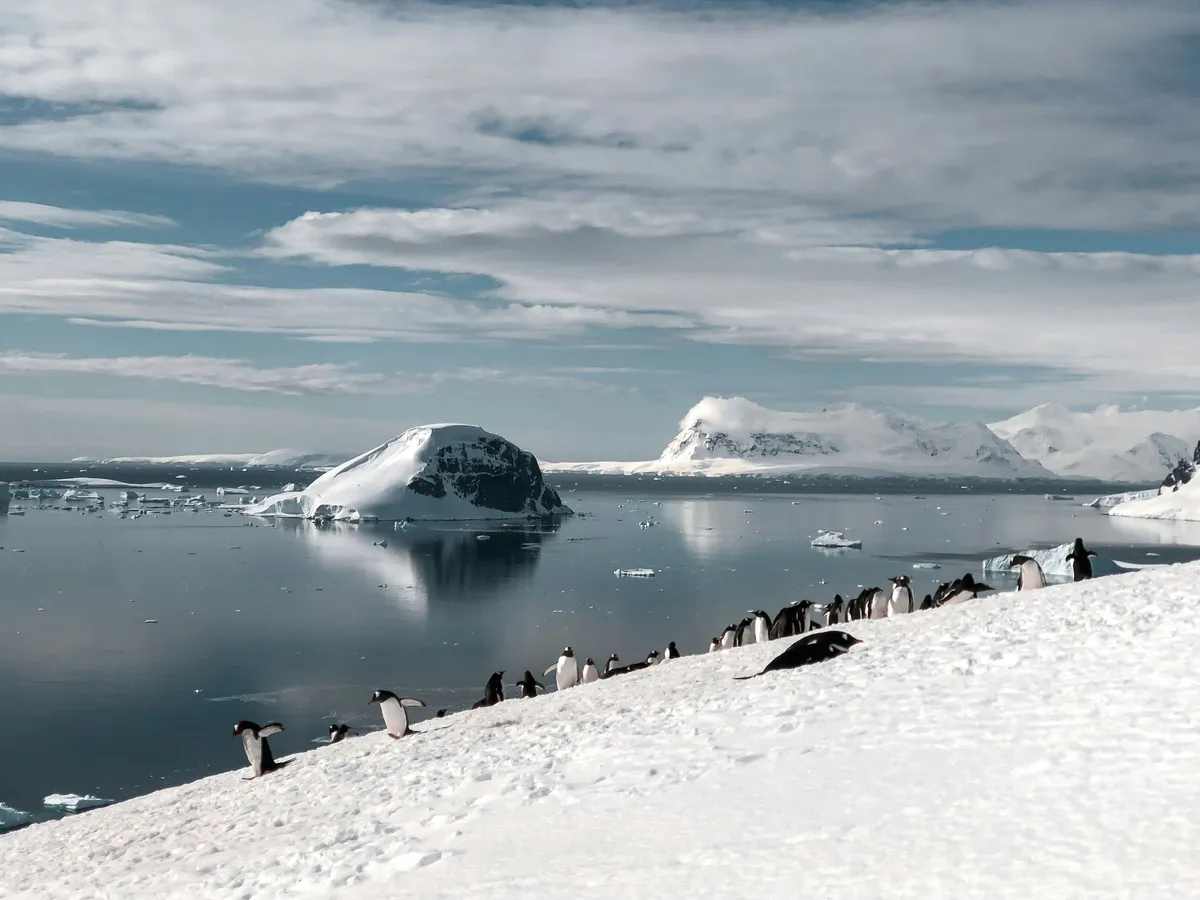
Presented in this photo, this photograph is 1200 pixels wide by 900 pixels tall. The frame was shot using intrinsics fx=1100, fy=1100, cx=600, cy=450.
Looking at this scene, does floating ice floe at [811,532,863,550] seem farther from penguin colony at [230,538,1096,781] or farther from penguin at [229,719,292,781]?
penguin at [229,719,292,781]

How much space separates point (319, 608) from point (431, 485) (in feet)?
196

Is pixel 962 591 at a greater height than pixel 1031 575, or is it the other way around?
pixel 1031 575

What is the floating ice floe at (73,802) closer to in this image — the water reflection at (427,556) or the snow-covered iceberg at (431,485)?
the water reflection at (427,556)

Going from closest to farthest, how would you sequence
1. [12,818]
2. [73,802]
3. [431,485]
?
1. [12,818]
2. [73,802]
3. [431,485]

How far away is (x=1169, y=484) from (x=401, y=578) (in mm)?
97297

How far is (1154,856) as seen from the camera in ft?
18.5

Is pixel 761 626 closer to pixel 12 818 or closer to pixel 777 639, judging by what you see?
pixel 777 639

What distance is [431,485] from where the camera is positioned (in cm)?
10594

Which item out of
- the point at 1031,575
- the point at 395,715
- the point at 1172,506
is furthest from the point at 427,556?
the point at 1172,506

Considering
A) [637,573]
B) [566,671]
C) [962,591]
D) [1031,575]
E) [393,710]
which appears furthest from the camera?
[637,573]

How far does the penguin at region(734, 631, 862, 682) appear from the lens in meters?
12.0

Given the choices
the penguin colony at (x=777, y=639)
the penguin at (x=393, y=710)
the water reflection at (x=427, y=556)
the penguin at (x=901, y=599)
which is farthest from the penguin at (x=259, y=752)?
the water reflection at (x=427, y=556)

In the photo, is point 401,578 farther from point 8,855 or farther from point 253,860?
point 253,860

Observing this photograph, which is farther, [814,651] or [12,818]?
[12,818]
